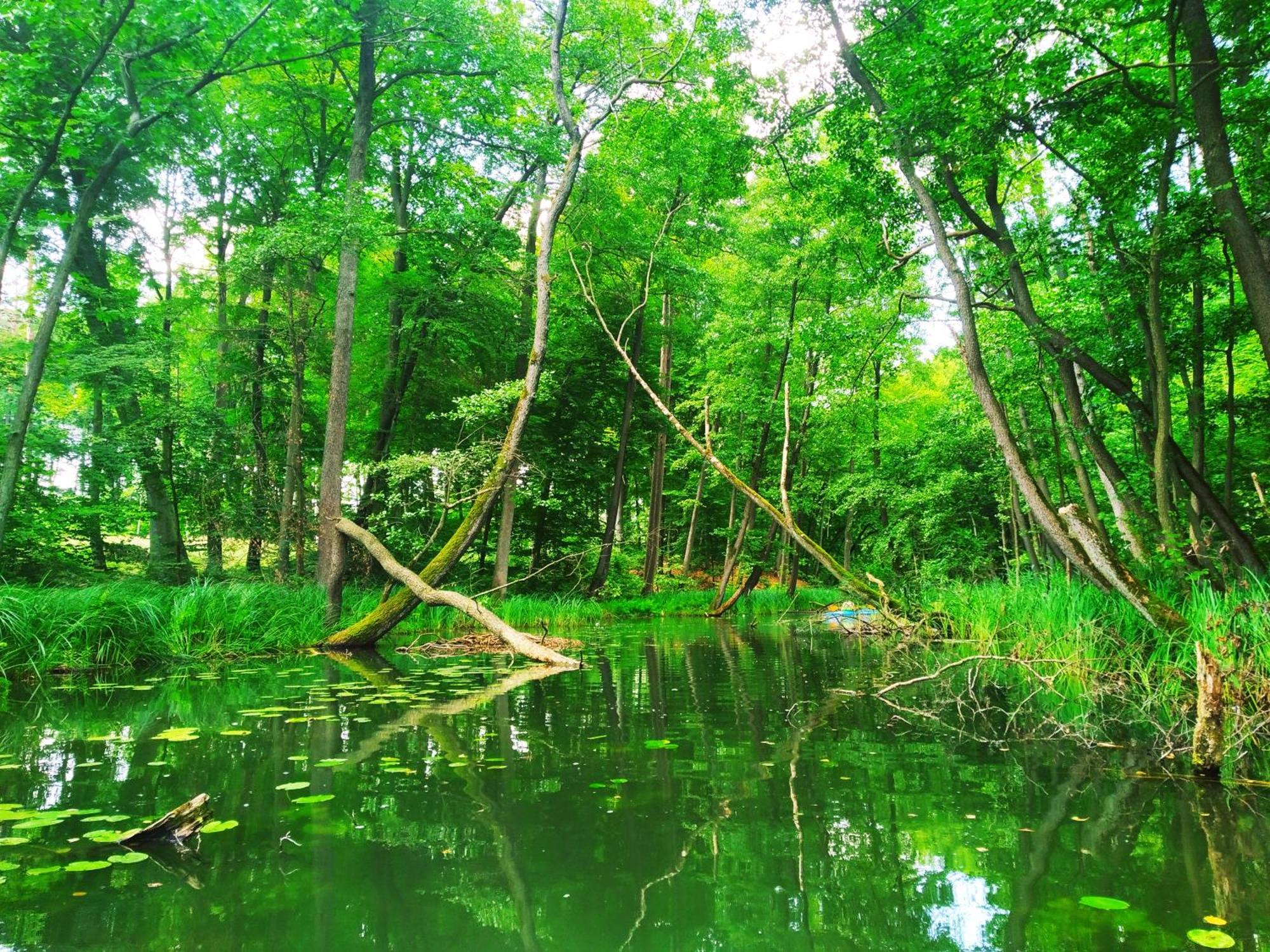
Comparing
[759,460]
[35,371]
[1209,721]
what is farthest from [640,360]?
[1209,721]

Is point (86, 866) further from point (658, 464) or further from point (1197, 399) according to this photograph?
point (658, 464)

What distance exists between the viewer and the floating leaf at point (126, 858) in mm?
2152

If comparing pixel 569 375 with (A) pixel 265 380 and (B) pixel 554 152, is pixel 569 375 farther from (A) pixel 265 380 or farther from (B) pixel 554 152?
(A) pixel 265 380

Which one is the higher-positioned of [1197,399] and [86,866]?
[1197,399]

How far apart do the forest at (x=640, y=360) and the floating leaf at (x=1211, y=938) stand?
0.01 m

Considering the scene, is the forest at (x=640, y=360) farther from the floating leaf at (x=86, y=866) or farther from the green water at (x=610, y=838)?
the floating leaf at (x=86, y=866)

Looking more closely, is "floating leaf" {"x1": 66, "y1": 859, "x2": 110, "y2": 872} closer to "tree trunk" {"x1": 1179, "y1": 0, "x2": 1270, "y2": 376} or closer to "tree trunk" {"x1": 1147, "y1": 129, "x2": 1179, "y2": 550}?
"tree trunk" {"x1": 1147, "y1": 129, "x2": 1179, "y2": 550}

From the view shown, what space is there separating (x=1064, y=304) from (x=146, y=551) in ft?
52.6

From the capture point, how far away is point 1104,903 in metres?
1.83

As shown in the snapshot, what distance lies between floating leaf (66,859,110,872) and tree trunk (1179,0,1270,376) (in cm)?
712

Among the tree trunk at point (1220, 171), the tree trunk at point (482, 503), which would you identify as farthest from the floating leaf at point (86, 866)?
the tree trunk at point (1220, 171)

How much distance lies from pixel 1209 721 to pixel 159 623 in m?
8.64

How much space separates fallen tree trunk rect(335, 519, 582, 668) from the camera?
7047 mm

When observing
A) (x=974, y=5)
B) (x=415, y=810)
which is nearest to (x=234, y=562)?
(x=415, y=810)
